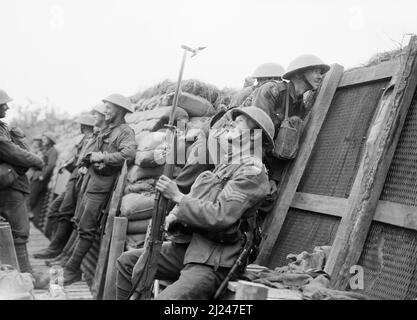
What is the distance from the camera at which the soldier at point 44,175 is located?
11.2m

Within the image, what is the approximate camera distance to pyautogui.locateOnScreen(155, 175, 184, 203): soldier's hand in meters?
3.37

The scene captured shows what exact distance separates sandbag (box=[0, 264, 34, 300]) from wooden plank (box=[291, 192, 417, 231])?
7.97 feet

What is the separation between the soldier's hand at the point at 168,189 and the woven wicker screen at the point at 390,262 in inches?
57.1

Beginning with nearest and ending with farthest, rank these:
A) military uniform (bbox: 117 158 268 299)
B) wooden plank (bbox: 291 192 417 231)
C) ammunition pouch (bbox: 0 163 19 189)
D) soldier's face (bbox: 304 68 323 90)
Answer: military uniform (bbox: 117 158 268 299) < wooden plank (bbox: 291 192 417 231) < soldier's face (bbox: 304 68 323 90) < ammunition pouch (bbox: 0 163 19 189)

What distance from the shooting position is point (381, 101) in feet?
13.6

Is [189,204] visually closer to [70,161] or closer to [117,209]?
[117,209]

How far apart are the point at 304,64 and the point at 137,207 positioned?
104 inches

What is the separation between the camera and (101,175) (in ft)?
22.2

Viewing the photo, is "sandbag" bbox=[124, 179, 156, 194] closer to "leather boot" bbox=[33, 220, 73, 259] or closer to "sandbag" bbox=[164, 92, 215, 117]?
"sandbag" bbox=[164, 92, 215, 117]

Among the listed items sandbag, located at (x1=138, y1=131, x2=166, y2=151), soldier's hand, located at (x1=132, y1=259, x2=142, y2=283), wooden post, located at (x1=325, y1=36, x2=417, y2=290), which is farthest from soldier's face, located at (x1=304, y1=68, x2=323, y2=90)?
soldier's hand, located at (x1=132, y1=259, x2=142, y2=283)

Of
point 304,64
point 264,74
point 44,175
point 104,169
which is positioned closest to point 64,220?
point 104,169

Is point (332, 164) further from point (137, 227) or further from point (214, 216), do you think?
point (137, 227)

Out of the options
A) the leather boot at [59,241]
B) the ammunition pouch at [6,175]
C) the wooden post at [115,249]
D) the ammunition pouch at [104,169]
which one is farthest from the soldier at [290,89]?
the leather boot at [59,241]
